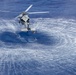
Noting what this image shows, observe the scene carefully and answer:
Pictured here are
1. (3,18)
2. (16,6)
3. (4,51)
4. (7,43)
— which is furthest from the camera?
(16,6)

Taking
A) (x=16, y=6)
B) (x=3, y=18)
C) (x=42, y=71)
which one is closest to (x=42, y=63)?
(x=42, y=71)

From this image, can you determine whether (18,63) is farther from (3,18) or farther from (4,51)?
(3,18)

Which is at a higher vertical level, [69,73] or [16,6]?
[16,6]

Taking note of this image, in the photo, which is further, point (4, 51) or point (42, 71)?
point (4, 51)

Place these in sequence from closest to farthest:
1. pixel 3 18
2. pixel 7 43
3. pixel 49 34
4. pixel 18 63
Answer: pixel 18 63 < pixel 7 43 < pixel 49 34 < pixel 3 18

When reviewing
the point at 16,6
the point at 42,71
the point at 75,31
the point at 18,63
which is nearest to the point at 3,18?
the point at 16,6

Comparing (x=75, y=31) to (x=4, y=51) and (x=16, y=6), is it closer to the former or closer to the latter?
(x=4, y=51)
